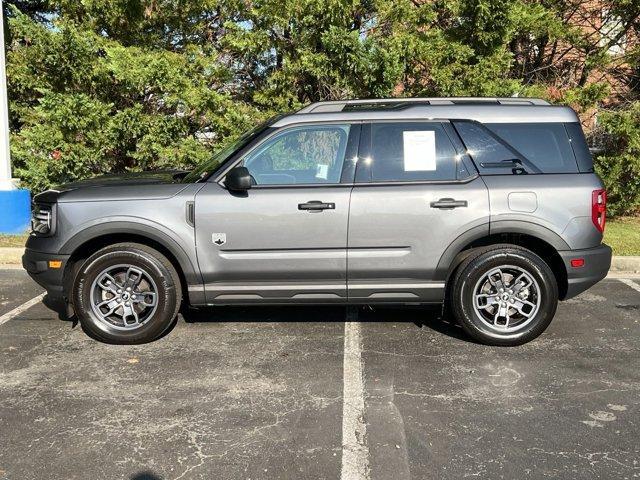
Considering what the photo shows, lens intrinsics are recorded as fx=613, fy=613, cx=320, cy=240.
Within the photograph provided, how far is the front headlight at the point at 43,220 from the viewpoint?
15.7 feet

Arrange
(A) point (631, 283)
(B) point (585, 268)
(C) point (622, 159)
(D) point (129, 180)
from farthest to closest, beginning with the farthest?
(C) point (622, 159) → (A) point (631, 283) → (D) point (129, 180) → (B) point (585, 268)

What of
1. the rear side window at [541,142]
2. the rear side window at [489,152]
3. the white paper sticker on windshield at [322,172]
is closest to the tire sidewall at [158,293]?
the white paper sticker on windshield at [322,172]

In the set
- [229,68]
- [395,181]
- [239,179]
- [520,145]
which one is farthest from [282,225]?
[229,68]

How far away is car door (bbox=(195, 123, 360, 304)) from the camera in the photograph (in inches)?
184

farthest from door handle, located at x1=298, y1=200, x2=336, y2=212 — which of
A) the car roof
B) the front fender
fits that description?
the front fender

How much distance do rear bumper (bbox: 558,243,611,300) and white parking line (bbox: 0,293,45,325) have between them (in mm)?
4786

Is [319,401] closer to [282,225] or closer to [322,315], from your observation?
[282,225]

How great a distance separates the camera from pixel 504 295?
4.83 metres

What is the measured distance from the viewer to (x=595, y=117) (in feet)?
32.3

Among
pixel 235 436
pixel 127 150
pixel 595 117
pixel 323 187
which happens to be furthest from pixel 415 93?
pixel 235 436

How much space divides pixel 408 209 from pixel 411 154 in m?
0.46

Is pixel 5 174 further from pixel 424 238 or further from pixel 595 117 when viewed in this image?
pixel 595 117

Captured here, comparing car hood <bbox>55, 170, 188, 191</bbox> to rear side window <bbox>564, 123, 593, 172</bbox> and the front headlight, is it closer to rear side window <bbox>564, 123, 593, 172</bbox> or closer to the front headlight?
the front headlight

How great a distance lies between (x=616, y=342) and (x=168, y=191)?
3.79 metres
